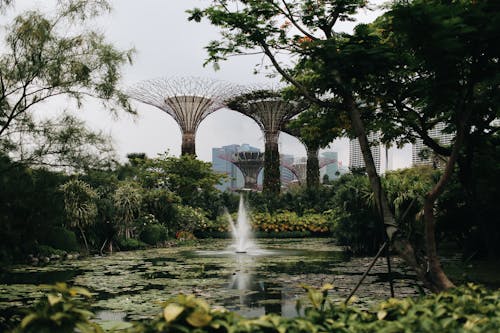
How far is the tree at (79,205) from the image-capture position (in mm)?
11164

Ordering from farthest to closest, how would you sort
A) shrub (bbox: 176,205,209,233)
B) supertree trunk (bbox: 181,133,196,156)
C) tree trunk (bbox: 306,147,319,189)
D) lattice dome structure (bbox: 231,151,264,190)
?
lattice dome structure (bbox: 231,151,264,190), tree trunk (bbox: 306,147,319,189), supertree trunk (bbox: 181,133,196,156), shrub (bbox: 176,205,209,233)

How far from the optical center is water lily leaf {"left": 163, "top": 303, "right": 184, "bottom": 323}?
1.82m

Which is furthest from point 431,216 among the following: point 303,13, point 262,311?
point 303,13

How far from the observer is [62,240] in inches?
426

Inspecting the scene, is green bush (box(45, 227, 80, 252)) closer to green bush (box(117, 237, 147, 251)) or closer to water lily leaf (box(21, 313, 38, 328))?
green bush (box(117, 237, 147, 251))

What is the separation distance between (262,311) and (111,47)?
652 cm

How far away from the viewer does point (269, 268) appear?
29.0 ft

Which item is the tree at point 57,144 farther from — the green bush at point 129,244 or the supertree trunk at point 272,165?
the supertree trunk at point 272,165

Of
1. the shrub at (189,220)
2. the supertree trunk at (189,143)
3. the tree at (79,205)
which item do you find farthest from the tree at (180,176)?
the tree at (79,205)

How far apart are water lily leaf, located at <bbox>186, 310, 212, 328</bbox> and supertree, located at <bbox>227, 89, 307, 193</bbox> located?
954 inches

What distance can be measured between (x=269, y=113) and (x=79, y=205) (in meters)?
→ 16.9

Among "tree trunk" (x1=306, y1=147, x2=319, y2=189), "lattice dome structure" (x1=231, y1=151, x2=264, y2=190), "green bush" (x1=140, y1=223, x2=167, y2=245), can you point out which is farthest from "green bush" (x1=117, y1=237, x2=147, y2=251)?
"lattice dome structure" (x1=231, y1=151, x2=264, y2=190)

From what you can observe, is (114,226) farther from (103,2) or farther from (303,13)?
(303,13)

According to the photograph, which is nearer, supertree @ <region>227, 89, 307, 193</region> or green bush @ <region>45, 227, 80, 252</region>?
green bush @ <region>45, 227, 80, 252</region>
